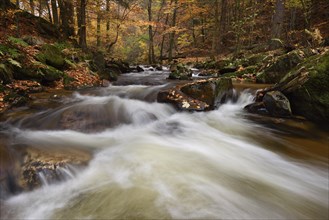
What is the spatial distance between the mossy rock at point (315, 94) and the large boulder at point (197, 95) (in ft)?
6.42

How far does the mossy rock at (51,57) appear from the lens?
8.23 metres

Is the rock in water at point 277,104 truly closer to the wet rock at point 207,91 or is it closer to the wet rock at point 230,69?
the wet rock at point 207,91

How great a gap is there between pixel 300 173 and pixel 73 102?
548 cm

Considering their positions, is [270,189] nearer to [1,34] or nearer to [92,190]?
[92,190]

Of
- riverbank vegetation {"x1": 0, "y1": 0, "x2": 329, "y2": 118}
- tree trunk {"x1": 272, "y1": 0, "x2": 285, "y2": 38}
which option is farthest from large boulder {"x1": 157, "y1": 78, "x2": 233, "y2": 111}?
tree trunk {"x1": 272, "y1": 0, "x2": 285, "y2": 38}

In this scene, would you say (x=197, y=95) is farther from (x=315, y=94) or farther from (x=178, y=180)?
(x=178, y=180)

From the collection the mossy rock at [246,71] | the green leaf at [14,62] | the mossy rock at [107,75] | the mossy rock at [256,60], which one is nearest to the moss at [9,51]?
the green leaf at [14,62]

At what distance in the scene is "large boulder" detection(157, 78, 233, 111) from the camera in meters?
6.73

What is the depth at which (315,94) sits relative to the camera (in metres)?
5.28

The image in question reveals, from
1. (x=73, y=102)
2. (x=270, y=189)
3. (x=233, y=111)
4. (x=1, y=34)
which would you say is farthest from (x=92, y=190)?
Answer: (x=1, y=34)

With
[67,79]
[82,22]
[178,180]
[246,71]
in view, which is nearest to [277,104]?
[178,180]

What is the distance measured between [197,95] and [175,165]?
330 cm

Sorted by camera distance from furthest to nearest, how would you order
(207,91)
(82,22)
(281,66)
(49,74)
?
(82,22) → (281,66) → (49,74) → (207,91)

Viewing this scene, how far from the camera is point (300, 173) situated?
3.79 meters
